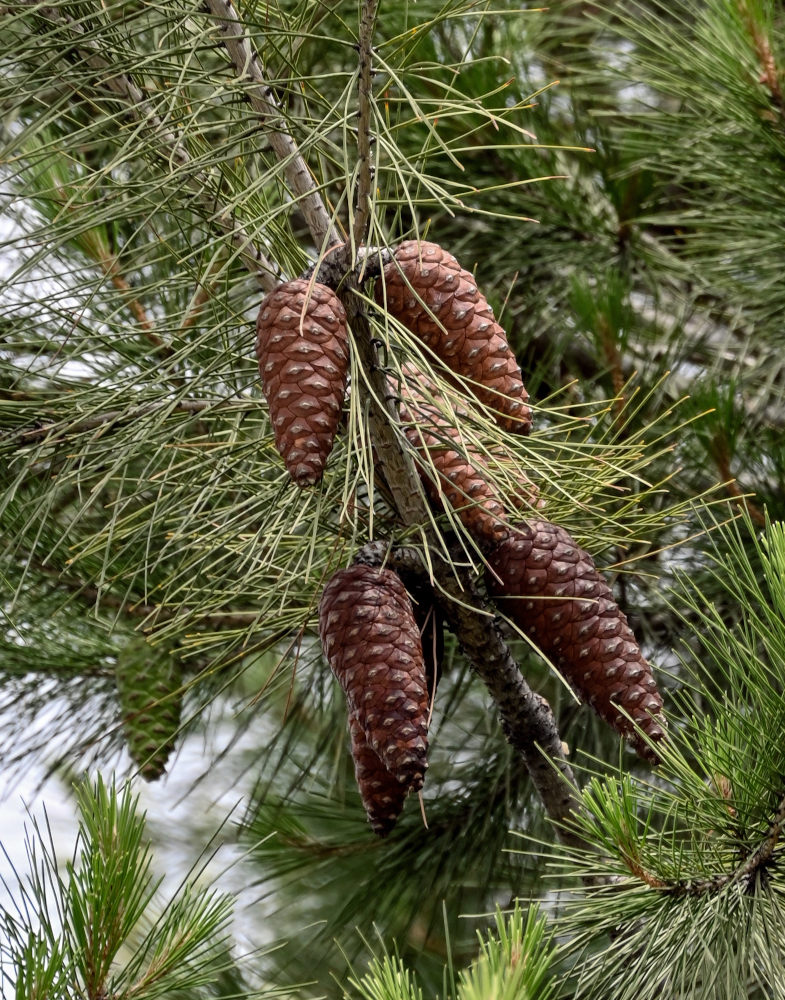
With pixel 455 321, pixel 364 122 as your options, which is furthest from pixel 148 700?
pixel 364 122

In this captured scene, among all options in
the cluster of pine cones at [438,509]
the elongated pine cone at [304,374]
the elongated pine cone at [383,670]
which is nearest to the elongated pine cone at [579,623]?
the cluster of pine cones at [438,509]

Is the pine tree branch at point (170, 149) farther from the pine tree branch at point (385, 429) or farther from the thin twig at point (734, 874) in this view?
the thin twig at point (734, 874)

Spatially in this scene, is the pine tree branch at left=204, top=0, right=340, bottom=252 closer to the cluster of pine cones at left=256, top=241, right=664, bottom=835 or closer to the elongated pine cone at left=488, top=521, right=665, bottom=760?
the cluster of pine cones at left=256, top=241, right=664, bottom=835

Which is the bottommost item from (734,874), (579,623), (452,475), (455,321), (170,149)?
(734,874)

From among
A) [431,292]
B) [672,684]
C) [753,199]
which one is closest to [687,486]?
[672,684]

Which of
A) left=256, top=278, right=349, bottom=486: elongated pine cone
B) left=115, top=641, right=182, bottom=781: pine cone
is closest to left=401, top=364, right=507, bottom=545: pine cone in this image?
left=256, top=278, right=349, bottom=486: elongated pine cone

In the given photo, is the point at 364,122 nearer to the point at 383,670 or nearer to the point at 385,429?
the point at 385,429
